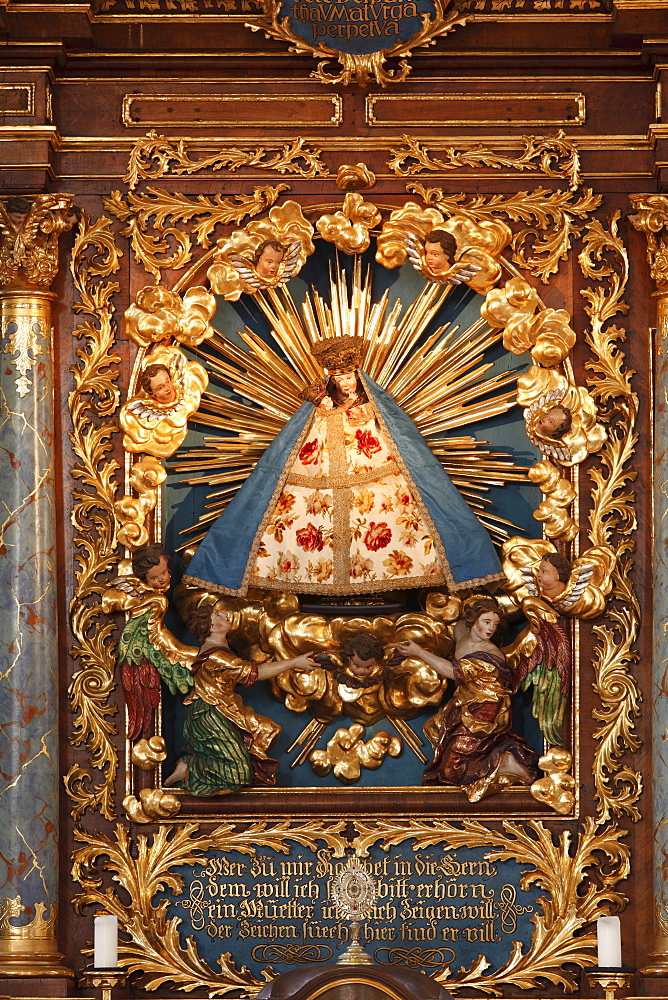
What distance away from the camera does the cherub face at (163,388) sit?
27.4ft

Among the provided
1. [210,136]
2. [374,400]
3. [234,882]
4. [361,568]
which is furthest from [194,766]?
[210,136]

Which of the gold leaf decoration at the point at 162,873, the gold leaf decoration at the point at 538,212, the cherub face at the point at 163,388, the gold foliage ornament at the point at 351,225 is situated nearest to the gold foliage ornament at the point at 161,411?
the cherub face at the point at 163,388

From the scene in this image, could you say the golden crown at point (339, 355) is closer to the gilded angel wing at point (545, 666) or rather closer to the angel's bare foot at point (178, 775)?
the gilded angel wing at point (545, 666)

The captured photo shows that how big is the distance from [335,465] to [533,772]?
1548 mm

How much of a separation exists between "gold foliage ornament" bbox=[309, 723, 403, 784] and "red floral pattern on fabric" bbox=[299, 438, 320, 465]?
45.9 inches

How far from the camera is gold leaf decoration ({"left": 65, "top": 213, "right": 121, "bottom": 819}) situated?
818 centimetres

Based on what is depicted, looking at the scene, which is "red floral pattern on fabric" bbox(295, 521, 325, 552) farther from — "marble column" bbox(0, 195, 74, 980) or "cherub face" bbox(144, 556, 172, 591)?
"marble column" bbox(0, 195, 74, 980)

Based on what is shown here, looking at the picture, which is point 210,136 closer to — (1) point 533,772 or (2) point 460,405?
(2) point 460,405

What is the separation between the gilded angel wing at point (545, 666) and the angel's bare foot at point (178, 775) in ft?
4.69

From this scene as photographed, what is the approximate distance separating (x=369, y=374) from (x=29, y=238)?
157 cm

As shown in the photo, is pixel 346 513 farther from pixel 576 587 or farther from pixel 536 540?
pixel 576 587

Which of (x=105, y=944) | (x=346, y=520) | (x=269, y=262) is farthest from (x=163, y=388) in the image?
(x=105, y=944)

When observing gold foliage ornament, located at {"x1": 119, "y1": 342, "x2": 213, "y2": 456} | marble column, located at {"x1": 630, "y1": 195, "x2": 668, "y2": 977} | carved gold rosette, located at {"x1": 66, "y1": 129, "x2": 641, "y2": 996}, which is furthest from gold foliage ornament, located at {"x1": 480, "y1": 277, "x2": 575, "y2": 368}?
gold foliage ornament, located at {"x1": 119, "y1": 342, "x2": 213, "y2": 456}

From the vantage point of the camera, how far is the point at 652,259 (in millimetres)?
8406
